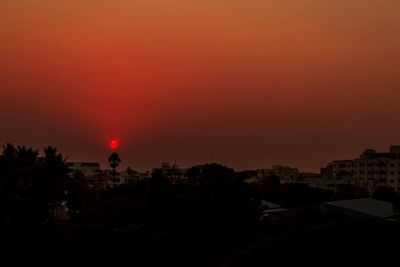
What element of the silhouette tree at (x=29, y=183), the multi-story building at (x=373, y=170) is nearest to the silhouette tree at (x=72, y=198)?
the silhouette tree at (x=29, y=183)

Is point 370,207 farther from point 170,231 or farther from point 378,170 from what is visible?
point 378,170

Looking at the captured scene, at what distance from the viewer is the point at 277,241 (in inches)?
1385

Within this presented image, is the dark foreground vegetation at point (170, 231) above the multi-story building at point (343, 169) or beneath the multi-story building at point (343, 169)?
beneath

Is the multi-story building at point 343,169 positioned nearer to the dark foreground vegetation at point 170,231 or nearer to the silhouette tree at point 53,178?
the dark foreground vegetation at point 170,231

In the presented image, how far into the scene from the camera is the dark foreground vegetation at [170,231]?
33.6 meters

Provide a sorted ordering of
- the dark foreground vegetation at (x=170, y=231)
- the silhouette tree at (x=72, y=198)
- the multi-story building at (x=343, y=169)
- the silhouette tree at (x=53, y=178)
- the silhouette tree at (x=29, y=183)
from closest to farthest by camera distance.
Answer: the dark foreground vegetation at (x=170, y=231), the silhouette tree at (x=29, y=183), the silhouette tree at (x=53, y=178), the silhouette tree at (x=72, y=198), the multi-story building at (x=343, y=169)

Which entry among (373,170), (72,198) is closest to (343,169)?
(373,170)

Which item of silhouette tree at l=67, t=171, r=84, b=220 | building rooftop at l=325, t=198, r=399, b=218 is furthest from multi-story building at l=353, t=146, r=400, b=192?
silhouette tree at l=67, t=171, r=84, b=220

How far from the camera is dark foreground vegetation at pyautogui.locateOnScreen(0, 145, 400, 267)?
33625mm

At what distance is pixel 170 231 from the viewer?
48.3m

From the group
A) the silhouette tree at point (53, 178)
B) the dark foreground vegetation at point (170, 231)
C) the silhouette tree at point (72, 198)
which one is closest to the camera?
the dark foreground vegetation at point (170, 231)

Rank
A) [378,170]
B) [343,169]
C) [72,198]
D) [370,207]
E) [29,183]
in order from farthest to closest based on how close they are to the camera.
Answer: [343,169] → [378,170] → [72,198] → [370,207] → [29,183]

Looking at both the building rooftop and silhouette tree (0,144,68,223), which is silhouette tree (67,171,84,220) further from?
the building rooftop

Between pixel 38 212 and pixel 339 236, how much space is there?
29.3 metres
